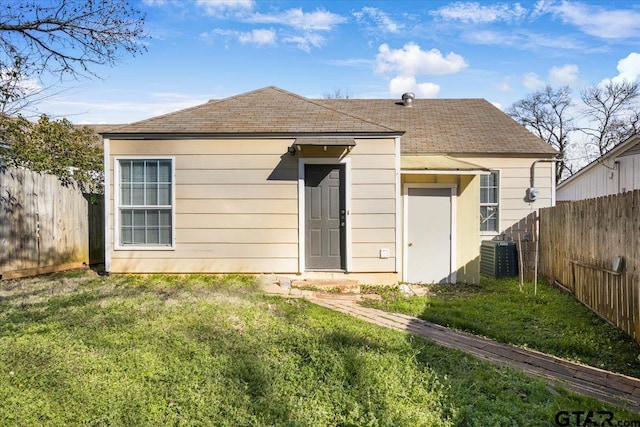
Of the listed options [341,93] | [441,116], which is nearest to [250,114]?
[441,116]

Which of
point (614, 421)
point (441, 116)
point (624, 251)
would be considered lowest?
point (614, 421)

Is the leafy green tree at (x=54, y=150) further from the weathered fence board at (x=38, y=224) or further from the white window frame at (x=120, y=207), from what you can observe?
the white window frame at (x=120, y=207)

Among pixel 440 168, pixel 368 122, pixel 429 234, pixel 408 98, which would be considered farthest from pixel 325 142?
pixel 408 98

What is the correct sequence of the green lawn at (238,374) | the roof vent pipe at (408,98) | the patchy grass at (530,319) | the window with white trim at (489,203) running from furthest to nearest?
1. the roof vent pipe at (408,98)
2. the window with white trim at (489,203)
3. the patchy grass at (530,319)
4. the green lawn at (238,374)

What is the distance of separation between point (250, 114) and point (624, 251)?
252 inches

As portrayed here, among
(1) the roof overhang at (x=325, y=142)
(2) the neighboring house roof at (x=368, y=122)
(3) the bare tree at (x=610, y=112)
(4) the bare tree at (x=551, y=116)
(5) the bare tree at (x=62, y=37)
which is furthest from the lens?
(4) the bare tree at (x=551, y=116)

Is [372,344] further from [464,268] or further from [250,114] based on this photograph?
[250,114]

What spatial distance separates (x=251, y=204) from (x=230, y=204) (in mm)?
396

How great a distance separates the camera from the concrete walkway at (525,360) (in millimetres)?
3322

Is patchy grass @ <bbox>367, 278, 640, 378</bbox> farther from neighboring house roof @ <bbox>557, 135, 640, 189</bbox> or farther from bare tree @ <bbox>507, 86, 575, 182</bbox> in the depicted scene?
bare tree @ <bbox>507, 86, 575, 182</bbox>

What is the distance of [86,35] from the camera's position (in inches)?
290

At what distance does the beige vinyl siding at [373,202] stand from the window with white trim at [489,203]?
382 centimetres

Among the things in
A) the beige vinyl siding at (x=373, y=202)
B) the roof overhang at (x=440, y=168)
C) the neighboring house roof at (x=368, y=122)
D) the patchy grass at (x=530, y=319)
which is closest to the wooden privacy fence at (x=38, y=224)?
the neighboring house roof at (x=368, y=122)

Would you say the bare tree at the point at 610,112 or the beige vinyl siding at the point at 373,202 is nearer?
the beige vinyl siding at the point at 373,202
